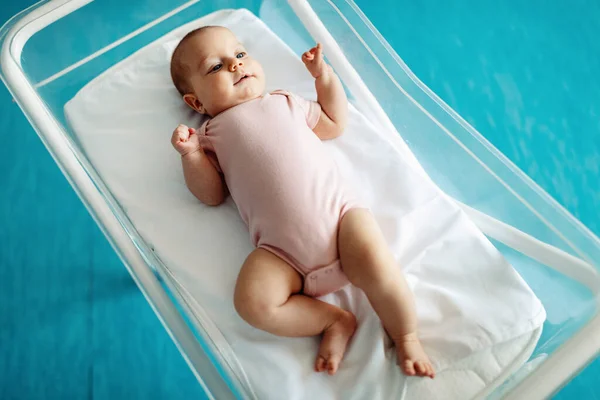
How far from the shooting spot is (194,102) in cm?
113

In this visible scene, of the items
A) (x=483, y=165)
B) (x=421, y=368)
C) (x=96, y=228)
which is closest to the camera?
(x=421, y=368)

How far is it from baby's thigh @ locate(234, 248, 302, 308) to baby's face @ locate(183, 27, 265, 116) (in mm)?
344

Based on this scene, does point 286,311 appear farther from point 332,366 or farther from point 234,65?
point 234,65

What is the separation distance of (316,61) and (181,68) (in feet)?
0.99

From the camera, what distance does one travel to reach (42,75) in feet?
3.96

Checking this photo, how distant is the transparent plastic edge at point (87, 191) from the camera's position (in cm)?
84

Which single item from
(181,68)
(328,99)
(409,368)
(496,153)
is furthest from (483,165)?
(181,68)

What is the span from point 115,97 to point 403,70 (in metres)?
0.69

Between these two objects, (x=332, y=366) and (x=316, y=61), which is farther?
(x=316, y=61)

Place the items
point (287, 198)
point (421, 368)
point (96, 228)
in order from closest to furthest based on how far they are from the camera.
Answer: point (421, 368) < point (287, 198) < point (96, 228)

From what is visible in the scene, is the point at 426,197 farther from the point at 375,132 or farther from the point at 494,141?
the point at 494,141

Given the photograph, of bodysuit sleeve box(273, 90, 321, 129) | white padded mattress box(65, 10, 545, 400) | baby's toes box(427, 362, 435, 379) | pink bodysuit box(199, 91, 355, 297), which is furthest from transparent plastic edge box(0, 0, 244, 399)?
Result: bodysuit sleeve box(273, 90, 321, 129)

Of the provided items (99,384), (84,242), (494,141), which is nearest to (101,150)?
(84,242)

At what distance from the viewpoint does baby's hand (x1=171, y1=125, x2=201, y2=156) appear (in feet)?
3.21
